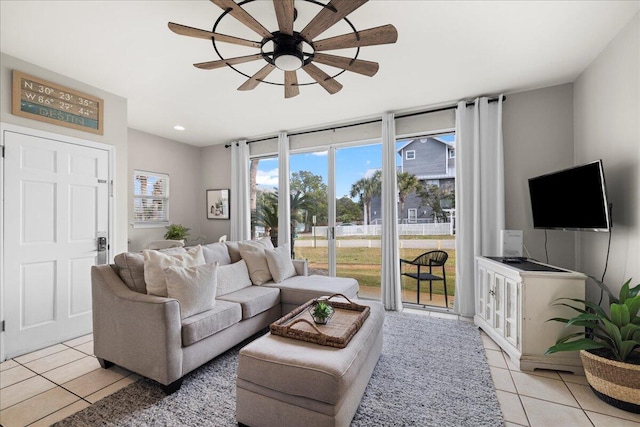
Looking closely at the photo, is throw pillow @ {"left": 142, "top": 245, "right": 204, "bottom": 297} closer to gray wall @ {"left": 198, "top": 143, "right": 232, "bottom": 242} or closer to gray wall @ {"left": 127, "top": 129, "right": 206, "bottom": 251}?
gray wall @ {"left": 127, "top": 129, "right": 206, "bottom": 251}

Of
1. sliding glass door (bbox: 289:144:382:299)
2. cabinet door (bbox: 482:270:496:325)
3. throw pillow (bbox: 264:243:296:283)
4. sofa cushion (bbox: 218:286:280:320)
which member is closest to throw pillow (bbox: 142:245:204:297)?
sofa cushion (bbox: 218:286:280:320)

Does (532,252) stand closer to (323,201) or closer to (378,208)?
(378,208)

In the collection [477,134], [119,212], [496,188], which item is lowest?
[119,212]

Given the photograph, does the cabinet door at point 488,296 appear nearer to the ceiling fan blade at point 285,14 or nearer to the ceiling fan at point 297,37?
the ceiling fan at point 297,37

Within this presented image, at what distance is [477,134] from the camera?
3.35 metres

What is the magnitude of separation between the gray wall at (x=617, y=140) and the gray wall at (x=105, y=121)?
478 centimetres

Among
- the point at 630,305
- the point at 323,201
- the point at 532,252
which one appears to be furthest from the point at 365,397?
the point at 323,201

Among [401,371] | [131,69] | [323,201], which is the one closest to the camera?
[401,371]

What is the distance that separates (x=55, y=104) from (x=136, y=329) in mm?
2420

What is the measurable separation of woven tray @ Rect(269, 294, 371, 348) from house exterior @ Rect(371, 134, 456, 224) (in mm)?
2034

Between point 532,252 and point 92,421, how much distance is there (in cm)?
410

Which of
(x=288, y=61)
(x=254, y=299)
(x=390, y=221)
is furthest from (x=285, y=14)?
(x=390, y=221)

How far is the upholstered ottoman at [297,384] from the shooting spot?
1433 mm

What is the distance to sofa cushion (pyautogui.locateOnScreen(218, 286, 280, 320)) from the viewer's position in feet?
8.42
